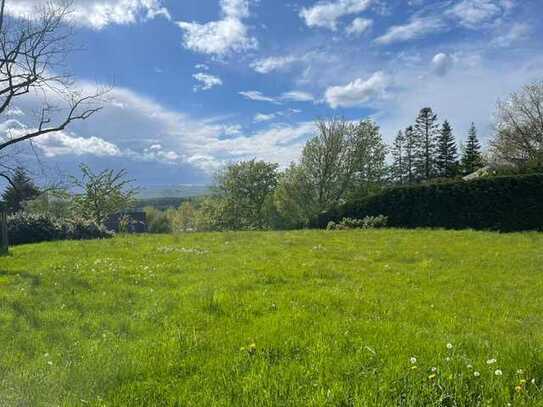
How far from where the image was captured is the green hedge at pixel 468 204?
17.0 metres

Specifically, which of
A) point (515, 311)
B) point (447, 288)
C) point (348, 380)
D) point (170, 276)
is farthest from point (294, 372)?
point (170, 276)

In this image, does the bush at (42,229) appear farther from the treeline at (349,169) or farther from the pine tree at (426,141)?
the pine tree at (426,141)

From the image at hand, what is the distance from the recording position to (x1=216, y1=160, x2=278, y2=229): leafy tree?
5662cm

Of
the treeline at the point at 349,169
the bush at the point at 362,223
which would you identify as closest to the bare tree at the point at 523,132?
the treeline at the point at 349,169

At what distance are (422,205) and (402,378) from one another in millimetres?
17309

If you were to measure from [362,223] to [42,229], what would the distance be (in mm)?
16375

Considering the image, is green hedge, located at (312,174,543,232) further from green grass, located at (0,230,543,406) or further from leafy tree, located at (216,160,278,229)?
leafy tree, located at (216,160,278,229)

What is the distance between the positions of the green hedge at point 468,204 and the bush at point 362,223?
0.47 m

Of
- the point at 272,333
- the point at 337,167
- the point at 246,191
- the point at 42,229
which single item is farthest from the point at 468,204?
the point at 246,191

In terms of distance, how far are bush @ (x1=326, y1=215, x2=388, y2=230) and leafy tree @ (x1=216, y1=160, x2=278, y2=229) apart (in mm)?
34027

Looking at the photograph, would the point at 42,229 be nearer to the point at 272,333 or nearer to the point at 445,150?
the point at 272,333

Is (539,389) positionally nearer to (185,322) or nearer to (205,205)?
(185,322)

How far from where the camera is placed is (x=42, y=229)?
733 inches

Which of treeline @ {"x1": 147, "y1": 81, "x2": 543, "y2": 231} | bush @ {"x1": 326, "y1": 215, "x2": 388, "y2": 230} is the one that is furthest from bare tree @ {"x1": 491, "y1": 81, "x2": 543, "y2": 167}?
bush @ {"x1": 326, "y1": 215, "x2": 388, "y2": 230}
